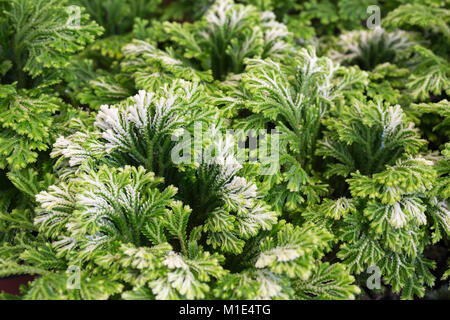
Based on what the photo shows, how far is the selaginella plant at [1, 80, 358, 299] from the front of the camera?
153 centimetres

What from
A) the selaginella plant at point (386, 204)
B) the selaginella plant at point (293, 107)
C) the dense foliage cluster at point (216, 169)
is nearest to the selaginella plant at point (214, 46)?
the dense foliage cluster at point (216, 169)

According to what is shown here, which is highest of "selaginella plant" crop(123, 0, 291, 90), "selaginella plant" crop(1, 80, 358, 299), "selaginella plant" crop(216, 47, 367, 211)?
"selaginella plant" crop(123, 0, 291, 90)

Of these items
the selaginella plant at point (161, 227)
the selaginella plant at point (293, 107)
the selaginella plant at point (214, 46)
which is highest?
the selaginella plant at point (214, 46)

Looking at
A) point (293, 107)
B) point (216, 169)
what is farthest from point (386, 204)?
point (216, 169)

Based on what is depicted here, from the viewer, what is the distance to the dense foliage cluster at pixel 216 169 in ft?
5.25

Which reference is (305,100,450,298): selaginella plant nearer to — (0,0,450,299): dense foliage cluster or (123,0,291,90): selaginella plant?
(0,0,450,299): dense foliage cluster

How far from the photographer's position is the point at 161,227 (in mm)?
1696

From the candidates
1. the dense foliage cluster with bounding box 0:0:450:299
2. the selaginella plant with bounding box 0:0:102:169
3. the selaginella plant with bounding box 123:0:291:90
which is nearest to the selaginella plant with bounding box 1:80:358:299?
the dense foliage cluster with bounding box 0:0:450:299

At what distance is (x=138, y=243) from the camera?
1.73 metres

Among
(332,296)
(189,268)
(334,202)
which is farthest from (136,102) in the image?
(332,296)

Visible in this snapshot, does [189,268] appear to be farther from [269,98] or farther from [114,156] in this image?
[269,98]

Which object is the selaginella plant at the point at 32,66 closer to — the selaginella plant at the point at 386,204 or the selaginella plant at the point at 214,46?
the selaginella plant at the point at 214,46

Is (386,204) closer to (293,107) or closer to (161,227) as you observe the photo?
(293,107)

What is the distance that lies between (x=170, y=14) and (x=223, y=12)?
0.87m
